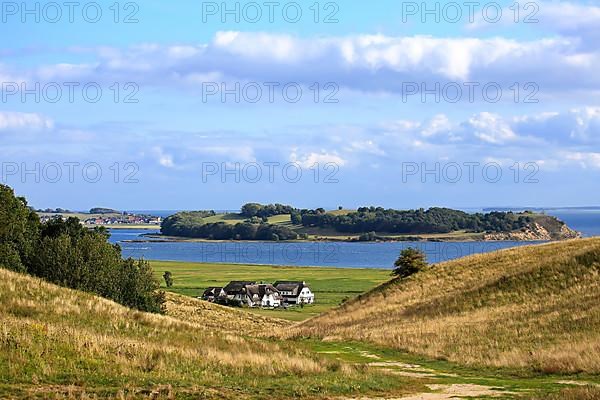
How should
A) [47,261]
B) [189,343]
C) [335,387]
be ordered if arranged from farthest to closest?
[47,261]
[189,343]
[335,387]

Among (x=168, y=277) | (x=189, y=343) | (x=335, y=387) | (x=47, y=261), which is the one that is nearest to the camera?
(x=335, y=387)

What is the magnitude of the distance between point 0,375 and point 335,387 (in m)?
7.64

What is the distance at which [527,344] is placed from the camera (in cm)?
3194

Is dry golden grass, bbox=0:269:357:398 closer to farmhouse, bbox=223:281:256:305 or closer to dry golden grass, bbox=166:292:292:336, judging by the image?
dry golden grass, bbox=166:292:292:336

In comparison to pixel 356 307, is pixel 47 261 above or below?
above

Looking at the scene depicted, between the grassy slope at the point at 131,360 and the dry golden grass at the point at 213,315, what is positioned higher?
the grassy slope at the point at 131,360

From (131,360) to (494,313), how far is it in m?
25.8

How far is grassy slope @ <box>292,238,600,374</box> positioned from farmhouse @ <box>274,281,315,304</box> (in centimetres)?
5279

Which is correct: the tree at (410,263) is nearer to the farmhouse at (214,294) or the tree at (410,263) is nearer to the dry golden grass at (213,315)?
the dry golden grass at (213,315)

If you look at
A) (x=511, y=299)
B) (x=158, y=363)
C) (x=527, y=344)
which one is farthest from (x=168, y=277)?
(x=158, y=363)

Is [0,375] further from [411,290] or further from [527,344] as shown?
[411,290]

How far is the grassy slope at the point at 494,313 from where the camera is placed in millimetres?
29641

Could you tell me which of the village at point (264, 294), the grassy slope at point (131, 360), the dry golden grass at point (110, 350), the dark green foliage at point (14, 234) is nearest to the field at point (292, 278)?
the village at point (264, 294)

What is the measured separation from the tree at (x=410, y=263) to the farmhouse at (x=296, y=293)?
49.7 metres
